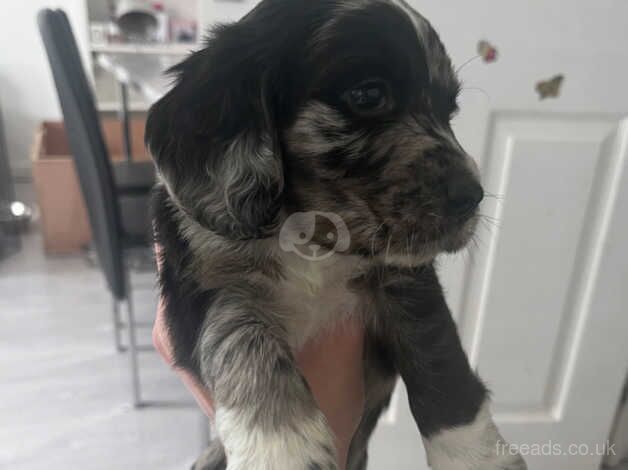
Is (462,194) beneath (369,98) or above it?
beneath

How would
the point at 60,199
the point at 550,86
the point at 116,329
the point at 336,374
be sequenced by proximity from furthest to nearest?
the point at 60,199
the point at 116,329
the point at 550,86
the point at 336,374

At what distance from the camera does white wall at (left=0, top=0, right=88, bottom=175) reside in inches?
167

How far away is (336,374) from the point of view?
1.07m

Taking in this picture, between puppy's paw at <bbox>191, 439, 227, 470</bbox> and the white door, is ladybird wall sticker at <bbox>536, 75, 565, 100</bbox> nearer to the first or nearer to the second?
the white door

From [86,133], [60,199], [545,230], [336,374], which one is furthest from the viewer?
[60,199]

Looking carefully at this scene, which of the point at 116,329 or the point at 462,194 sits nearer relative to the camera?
the point at 462,194

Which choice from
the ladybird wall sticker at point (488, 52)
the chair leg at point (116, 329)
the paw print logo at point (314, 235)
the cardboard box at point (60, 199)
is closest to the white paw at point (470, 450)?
the paw print logo at point (314, 235)

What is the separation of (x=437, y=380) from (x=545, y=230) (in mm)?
977

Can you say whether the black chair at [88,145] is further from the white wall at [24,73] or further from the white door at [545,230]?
the white wall at [24,73]

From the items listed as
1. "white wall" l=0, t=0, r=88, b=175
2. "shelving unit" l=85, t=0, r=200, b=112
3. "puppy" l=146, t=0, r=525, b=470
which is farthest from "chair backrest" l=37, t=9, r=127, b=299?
"white wall" l=0, t=0, r=88, b=175

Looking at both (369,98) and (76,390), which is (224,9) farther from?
(76,390)

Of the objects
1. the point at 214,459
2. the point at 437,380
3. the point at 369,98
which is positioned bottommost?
the point at 214,459

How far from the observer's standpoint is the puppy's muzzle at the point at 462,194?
768 millimetres

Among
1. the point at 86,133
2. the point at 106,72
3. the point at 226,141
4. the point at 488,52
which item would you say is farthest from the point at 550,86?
the point at 106,72
